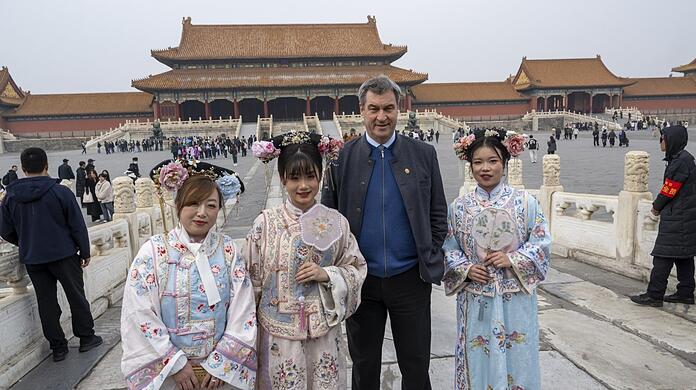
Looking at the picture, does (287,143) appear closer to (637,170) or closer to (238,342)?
(238,342)

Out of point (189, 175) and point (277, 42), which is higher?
point (277, 42)

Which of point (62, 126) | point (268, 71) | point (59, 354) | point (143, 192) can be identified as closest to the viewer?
point (59, 354)

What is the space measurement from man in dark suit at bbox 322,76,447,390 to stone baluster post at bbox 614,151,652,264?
3.46 metres

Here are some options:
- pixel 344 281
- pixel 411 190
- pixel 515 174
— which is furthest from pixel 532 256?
pixel 515 174

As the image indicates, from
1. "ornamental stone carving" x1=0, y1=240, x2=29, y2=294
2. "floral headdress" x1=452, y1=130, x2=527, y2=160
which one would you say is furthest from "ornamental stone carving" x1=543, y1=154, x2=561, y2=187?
"ornamental stone carving" x1=0, y1=240, x2=29, y2=294

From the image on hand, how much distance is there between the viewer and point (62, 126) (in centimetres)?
3694

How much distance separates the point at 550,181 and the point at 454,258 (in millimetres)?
4298

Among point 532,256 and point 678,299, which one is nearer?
point 532,256

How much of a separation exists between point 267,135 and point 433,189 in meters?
31.6

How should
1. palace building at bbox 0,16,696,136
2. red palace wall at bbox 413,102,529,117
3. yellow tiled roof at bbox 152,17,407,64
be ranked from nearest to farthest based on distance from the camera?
1. palace building at bbox 0,16,696,136
2. yellow tiled roof at bbox 152,17,407,64
3. red palace wall at bbox 413,102,529,117

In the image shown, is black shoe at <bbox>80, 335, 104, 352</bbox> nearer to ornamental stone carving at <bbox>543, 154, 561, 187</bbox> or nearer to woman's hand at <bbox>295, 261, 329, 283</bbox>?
woman's hand at <bbox>295, 261, 329, 283</bbox>

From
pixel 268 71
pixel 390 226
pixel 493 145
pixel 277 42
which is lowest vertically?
pixel 390 226

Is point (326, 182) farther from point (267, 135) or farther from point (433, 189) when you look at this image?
point (267, 135)

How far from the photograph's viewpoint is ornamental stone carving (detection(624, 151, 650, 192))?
4707 millimetres
